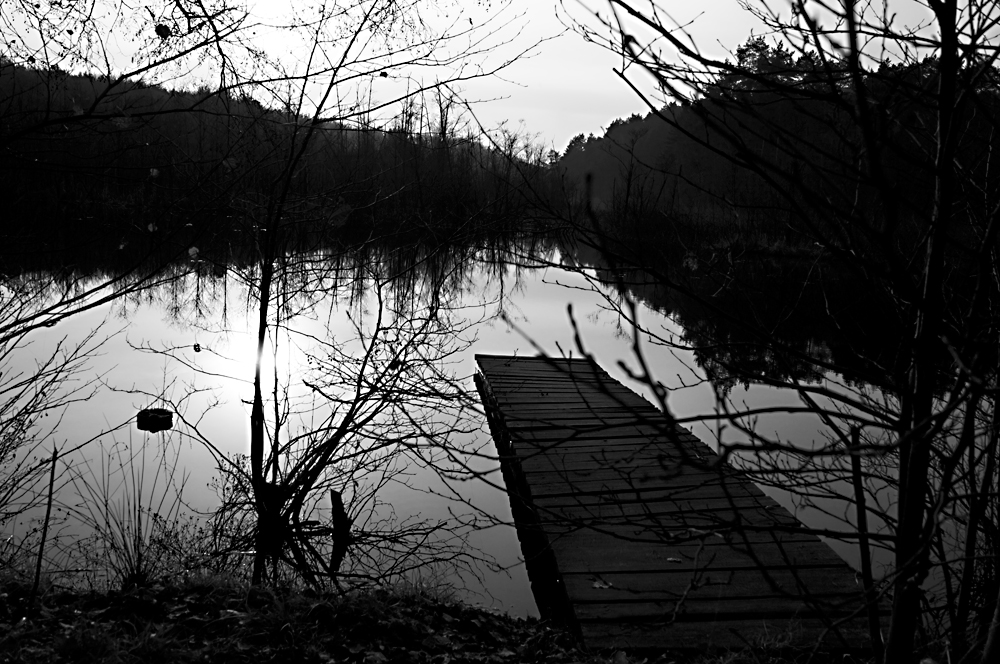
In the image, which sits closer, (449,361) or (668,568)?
(668,568)

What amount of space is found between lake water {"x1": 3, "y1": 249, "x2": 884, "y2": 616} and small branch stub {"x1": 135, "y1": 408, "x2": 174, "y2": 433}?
0.07 metres

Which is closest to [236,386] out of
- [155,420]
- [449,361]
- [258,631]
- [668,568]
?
[155,420]

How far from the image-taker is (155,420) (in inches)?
260

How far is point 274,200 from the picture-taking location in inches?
179

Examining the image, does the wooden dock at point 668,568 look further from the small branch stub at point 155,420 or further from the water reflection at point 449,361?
the small branch stub at point 155,420

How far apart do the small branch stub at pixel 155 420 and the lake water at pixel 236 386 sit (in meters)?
0.07

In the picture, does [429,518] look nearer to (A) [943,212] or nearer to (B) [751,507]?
(B) [751,507]

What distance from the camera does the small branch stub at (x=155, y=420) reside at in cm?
660

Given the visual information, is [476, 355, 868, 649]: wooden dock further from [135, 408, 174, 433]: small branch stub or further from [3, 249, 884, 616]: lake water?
[135, 408, 174, 433]: small branch stub

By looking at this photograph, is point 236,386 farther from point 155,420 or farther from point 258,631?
point 258,631

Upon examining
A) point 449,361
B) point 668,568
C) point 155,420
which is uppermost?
point 449,361

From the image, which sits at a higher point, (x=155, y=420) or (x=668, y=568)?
(x=155, y=420)

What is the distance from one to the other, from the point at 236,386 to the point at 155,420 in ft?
6.19

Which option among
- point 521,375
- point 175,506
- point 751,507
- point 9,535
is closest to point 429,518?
point 175,506
